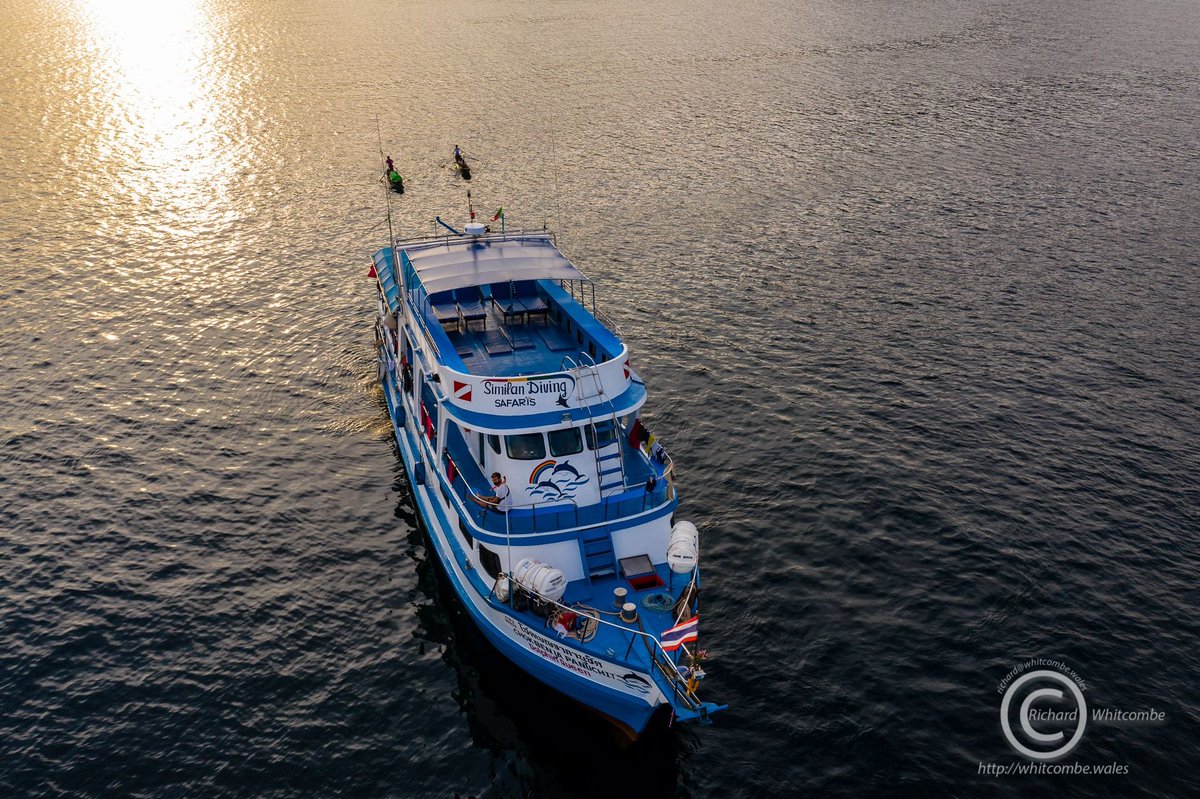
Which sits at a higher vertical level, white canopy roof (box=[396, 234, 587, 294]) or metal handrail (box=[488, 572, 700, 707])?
white canopy roof (box=[396, 234, 587, 294])

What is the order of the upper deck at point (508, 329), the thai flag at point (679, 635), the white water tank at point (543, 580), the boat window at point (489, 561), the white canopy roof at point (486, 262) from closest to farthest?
the thai flag at point (679, 635) → the white water tank at point (543, 580) → the boat window at point (489, 561) → the upper deck at point (508, 329) → the white canopy roof at point (486, 262)

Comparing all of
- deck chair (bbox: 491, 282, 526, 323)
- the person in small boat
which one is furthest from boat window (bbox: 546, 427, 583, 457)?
deck chair (bbox: 491, 282, 526, 323)

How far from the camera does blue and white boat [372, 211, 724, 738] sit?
2917 centimetres

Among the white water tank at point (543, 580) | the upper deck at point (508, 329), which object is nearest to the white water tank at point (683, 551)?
the white water tank at point (543, 580)

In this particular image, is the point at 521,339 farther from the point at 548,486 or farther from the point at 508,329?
the point at 548,486

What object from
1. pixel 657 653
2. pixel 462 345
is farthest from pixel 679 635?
pixel 462 345

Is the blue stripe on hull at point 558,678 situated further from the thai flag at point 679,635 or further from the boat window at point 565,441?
the boat window at point 565,441

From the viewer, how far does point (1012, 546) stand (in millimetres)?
39656

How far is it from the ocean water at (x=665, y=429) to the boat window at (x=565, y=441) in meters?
8.24

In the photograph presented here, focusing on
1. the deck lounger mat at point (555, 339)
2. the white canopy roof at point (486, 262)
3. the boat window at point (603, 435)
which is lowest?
the boat window at point (603, 435)

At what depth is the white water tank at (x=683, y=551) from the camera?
3080 cm

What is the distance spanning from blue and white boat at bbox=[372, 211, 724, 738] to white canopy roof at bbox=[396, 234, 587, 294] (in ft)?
0.42

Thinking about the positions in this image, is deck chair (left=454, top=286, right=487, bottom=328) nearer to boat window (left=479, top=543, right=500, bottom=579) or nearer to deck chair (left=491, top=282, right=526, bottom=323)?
deck chair (left=491, top=282, right=526, bottom=323)

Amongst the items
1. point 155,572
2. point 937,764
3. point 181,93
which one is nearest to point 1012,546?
point 937,764
